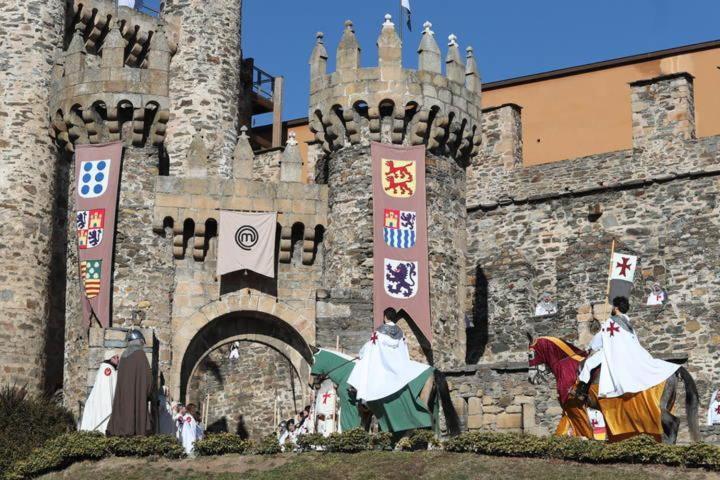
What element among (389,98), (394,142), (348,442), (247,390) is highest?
(389,98)

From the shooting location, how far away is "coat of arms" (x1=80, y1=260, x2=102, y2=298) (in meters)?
34.0

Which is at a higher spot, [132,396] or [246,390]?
[246,390]

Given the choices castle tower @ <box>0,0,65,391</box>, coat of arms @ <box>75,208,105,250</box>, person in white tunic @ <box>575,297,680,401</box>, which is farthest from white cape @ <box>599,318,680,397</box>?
castle tower @ <box>0,0,65,391</box>

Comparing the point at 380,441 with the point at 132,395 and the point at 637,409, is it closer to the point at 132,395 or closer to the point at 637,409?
the point at 637,409

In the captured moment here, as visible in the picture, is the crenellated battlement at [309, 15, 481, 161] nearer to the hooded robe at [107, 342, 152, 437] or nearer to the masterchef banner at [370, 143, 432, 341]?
the masterchef banner at [370, 143, 432, 341]

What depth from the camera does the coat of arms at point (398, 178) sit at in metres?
34.3

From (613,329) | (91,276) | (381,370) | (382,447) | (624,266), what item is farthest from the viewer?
(624,266)

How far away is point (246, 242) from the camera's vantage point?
113 ft

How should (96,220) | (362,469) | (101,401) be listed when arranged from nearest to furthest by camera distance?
(362,469) → (101,401) → (96,220)

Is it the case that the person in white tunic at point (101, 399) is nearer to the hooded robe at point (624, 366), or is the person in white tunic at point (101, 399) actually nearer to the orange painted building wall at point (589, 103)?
the hooded robe at point (624, 366)

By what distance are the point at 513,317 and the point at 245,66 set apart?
1399 centimetres

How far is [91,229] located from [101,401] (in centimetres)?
589

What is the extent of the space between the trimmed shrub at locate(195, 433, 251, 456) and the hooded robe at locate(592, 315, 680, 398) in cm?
556

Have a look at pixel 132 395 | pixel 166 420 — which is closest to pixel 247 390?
pixel 166 420
